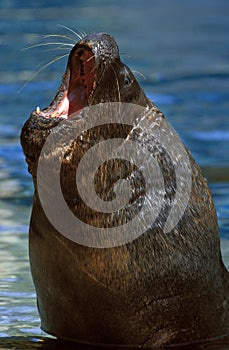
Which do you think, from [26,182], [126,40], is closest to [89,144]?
[26,182]

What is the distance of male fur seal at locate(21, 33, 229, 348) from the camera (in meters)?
5.41

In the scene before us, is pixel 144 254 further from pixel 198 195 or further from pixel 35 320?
pixel 35 320

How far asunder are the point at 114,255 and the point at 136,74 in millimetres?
7129

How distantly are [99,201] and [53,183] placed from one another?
0.68 feet

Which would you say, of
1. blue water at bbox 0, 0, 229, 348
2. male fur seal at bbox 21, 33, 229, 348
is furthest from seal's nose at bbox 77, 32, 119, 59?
blue water at bbox 0, 0, 229, 348

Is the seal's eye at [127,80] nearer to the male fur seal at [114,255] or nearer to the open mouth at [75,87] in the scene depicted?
the male fur seal at [114,255]

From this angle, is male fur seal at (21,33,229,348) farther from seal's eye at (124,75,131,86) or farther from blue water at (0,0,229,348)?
blue water at (0,0,229,348)

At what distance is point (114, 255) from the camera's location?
5414mm

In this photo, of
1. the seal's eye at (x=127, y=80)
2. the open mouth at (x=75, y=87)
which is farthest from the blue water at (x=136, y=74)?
the open mouth at (x=75, y=87)

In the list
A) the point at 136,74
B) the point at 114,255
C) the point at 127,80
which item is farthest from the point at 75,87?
the point at 136,74

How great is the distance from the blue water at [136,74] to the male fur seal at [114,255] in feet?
1.38

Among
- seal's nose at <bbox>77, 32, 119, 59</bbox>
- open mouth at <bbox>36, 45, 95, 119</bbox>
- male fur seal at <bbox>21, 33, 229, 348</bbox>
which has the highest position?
seal's nose at <bbox>77, 32, 119, 59</bbox>

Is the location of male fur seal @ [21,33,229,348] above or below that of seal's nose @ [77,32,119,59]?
below

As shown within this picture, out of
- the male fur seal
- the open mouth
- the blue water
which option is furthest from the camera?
the blue water
